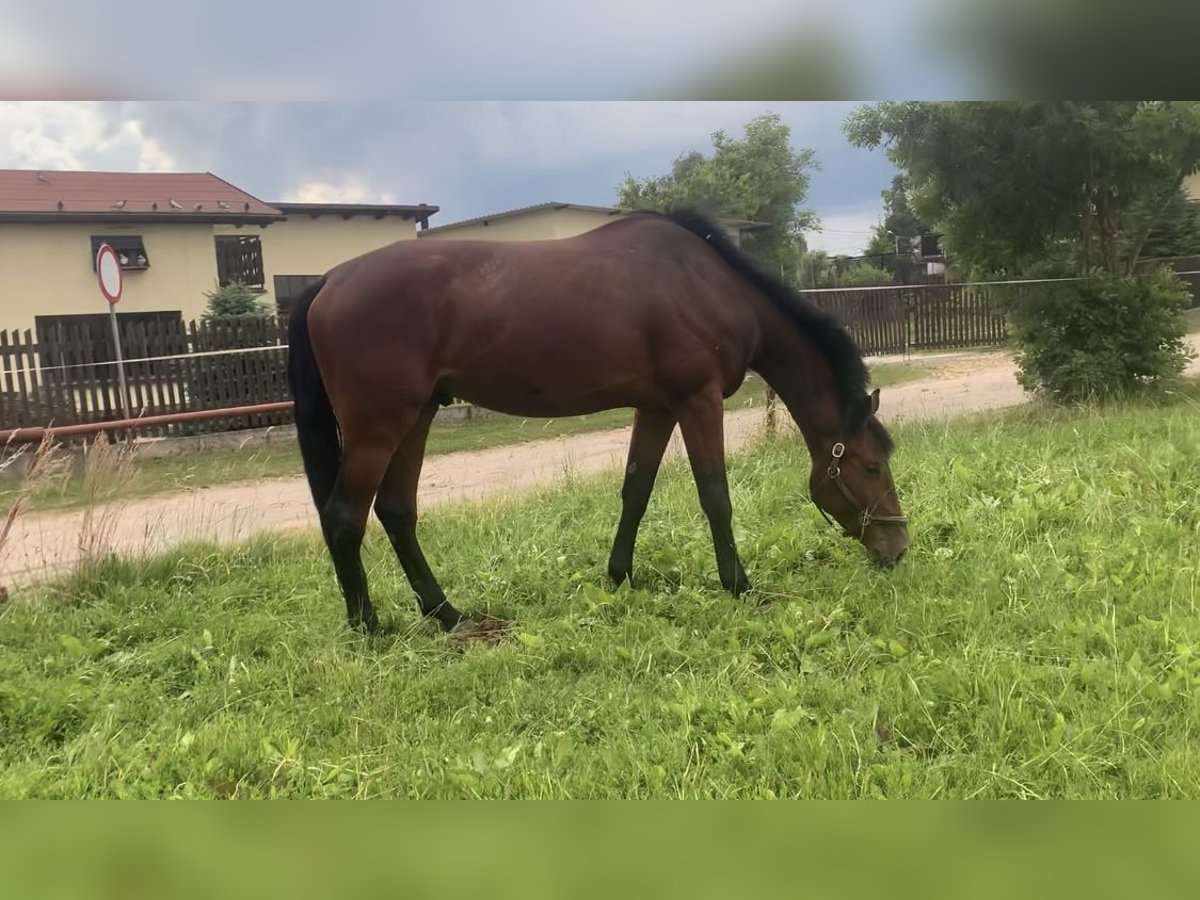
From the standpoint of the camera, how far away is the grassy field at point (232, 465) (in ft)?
15.1

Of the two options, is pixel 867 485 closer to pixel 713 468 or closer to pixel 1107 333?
pixel 713 468

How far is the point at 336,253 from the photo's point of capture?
465 centimetres

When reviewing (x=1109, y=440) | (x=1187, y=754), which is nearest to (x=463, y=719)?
(x=1187, y=754)

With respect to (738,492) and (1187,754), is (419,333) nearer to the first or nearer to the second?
(738,492)

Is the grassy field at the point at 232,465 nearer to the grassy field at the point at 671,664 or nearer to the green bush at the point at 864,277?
the grassy field at the point at 671,664

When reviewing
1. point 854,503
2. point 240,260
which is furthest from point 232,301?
point 854,503

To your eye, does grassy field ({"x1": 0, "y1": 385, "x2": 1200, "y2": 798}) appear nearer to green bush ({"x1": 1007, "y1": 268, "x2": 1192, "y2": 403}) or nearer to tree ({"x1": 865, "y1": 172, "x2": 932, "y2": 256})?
green bush ({"x1": 1007, "y1": 268, "x2": 1192, "y2": 403})

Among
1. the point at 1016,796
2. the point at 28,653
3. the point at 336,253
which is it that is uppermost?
the point at 336,253

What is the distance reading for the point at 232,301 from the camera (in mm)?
5699

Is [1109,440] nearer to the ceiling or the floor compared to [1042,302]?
nearer to the floor

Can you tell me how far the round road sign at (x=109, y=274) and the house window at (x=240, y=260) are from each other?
81cm

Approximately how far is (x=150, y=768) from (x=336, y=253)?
3.08m

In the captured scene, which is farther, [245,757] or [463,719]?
[463,719]

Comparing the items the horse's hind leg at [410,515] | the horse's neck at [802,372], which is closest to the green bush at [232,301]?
the horse's hind leg at [410,515]
